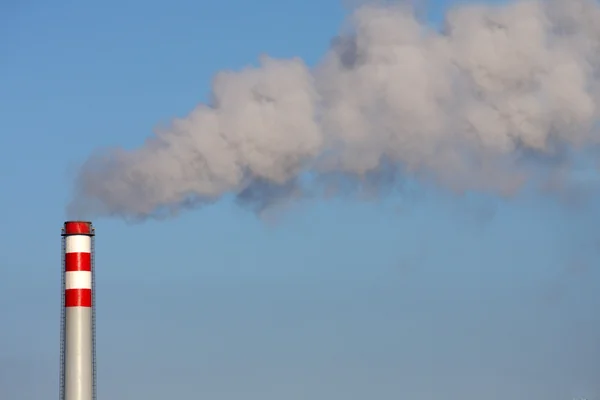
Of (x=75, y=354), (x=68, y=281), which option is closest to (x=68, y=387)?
(x=75, y=354)

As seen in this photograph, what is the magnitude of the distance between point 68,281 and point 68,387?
279 centimetres

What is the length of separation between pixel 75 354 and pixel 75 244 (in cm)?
288

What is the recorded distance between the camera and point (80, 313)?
91.0 ft

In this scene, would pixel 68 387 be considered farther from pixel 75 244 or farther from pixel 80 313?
pixel 75 244

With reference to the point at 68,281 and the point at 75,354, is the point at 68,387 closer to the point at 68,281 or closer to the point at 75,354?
the point at 75,354

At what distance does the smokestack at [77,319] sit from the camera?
27734mm

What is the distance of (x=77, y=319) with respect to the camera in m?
27.7

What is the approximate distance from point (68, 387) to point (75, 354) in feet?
2.98

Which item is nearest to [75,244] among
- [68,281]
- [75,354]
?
[68,281]

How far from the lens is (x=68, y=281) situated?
1097 inches

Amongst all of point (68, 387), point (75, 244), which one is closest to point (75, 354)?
point (68, 387)

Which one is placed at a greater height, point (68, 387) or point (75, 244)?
point (75, 244)

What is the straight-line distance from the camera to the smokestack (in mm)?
27734

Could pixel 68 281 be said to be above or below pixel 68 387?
above
